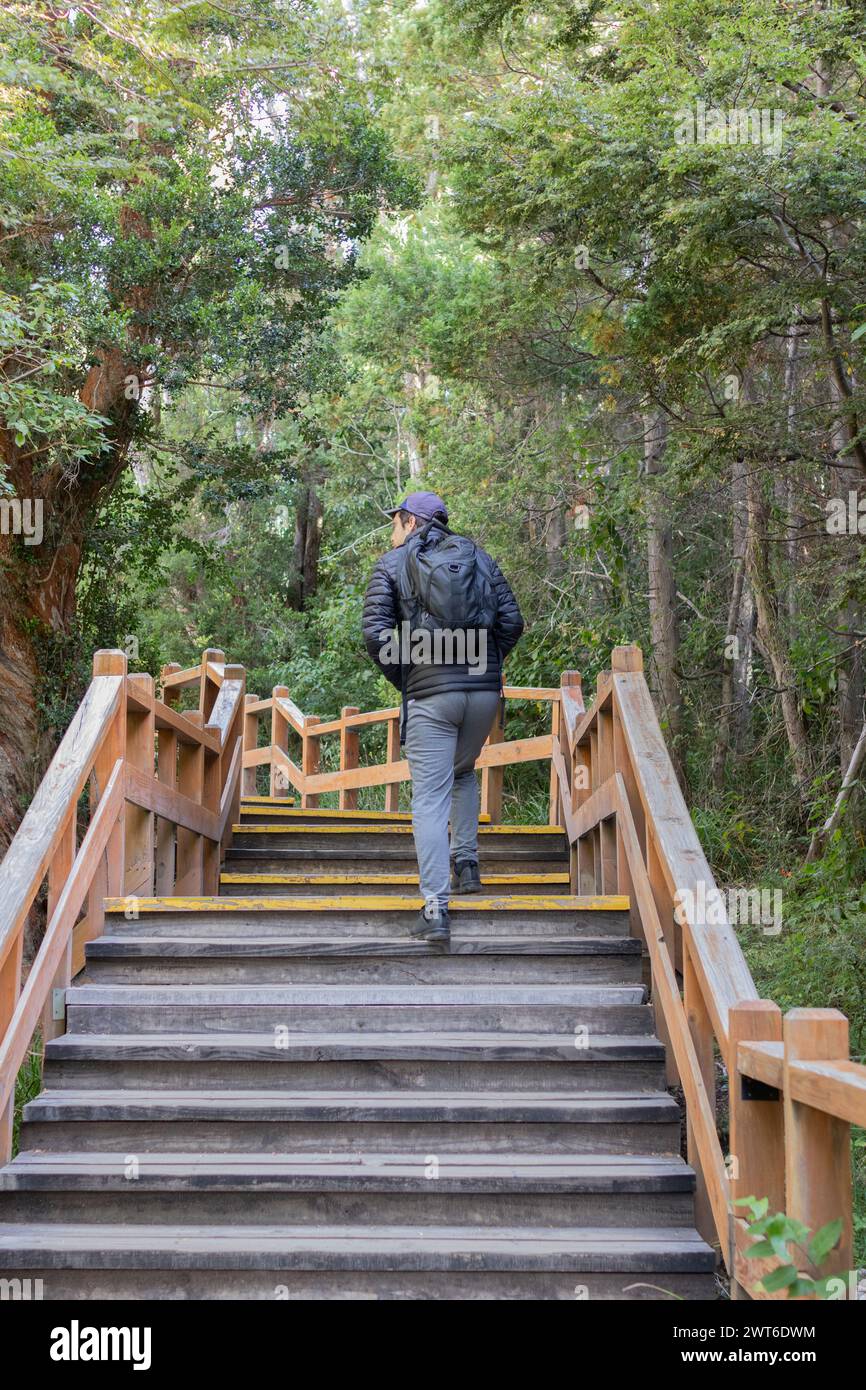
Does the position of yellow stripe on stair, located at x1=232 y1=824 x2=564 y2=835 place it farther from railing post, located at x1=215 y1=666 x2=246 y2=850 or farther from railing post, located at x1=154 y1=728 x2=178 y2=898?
railing post, located at x1=154 y1=728 x2=178 y2=898

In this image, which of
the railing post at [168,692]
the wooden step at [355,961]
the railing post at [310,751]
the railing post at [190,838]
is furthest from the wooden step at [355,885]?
the railing post at [310,751]

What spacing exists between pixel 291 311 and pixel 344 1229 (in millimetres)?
7217

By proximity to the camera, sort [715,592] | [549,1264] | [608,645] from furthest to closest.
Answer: [715,592], [608,645], [549,1264]

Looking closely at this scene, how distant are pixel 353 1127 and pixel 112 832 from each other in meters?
1.54

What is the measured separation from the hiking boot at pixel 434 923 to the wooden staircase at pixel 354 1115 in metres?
0.05

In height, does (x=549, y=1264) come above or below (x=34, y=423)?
below

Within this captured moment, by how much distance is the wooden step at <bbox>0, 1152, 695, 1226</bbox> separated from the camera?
3.74 m

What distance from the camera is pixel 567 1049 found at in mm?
4219

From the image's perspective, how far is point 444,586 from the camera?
5.01 meters

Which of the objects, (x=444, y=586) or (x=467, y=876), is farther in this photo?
(x=467, y=876)

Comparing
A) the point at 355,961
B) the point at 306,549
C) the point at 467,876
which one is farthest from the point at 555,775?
the point at 306,549

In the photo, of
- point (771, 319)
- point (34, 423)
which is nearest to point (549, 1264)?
point (771, 319)

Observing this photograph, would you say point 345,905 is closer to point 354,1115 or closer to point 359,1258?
point 354,1115
